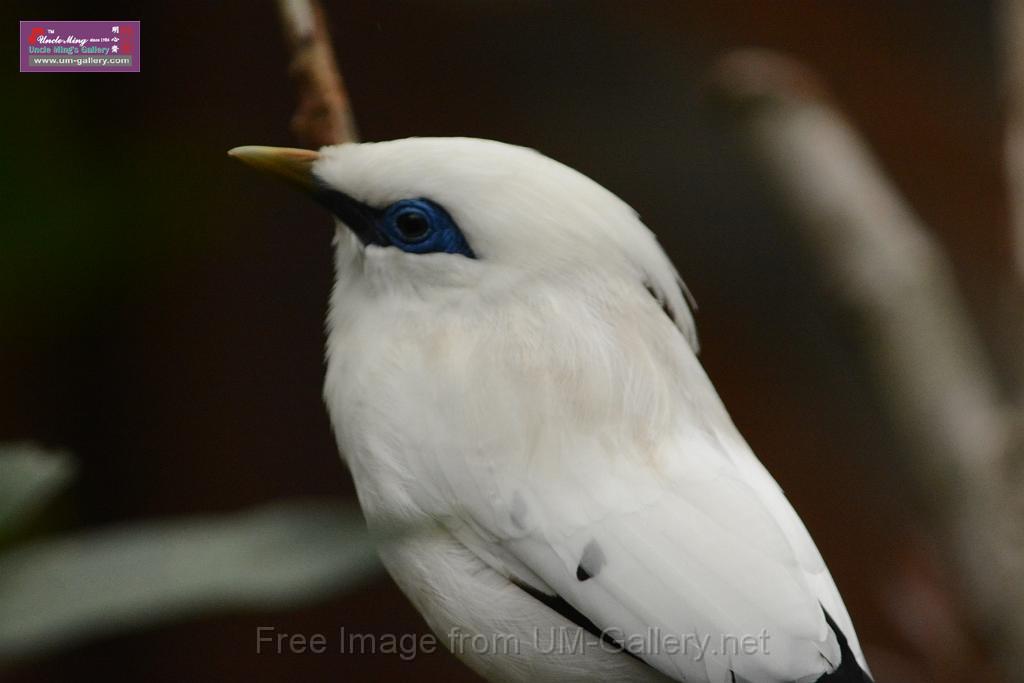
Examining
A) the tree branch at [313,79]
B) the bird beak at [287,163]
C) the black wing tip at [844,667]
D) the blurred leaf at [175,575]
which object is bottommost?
the black wing tip at [844,667]

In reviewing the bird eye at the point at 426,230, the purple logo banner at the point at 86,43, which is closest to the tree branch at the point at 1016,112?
the bird eye at the point at 426,230

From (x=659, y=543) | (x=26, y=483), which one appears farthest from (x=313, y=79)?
(x=26, y=483)

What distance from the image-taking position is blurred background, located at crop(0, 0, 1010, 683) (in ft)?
14.8

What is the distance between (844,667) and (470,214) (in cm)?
101

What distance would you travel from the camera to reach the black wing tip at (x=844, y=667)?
172 centimetres

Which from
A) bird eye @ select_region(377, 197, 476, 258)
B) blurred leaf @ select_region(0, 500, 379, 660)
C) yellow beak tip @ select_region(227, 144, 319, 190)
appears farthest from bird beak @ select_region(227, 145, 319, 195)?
blurred leaf @ select_region(0, 500, 379, 660)

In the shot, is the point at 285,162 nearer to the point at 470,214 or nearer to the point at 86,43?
the point at 470,214

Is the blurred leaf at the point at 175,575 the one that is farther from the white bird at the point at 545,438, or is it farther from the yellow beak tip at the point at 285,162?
the yellow beak tip at the point at 285,162

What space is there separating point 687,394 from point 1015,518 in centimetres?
111

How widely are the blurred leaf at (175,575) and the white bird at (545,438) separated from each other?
35.9 inches

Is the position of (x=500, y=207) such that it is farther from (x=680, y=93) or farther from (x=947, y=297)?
(x=680, y=93)

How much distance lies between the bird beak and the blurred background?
1655mm

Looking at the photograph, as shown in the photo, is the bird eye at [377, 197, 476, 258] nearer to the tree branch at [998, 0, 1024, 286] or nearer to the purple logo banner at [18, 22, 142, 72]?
the purple logo banner at [18, 22, 142, 72]

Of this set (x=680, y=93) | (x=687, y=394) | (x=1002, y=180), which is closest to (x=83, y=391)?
(x=680, y=93)
